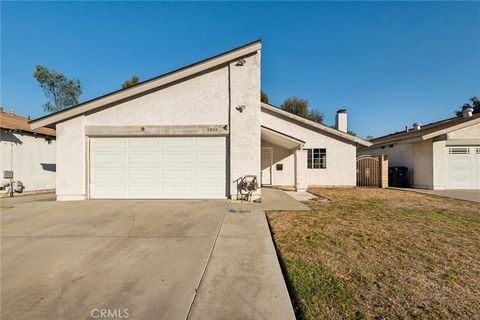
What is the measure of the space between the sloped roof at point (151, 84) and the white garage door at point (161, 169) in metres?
1.66

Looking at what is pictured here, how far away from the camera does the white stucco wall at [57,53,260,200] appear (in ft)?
29.7

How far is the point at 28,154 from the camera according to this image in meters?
12.6

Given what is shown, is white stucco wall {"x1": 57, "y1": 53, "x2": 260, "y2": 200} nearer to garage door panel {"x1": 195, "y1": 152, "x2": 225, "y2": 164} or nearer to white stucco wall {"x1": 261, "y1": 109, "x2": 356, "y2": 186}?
garage door panel {"x1": 195, "y1": 152, "x2": 225, "y2": 164}

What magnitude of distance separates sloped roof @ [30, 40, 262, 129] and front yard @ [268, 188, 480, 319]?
626 centimetres

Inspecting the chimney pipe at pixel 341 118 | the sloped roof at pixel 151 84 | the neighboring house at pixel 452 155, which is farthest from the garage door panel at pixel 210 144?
the chimney pipe at pixel 341 118

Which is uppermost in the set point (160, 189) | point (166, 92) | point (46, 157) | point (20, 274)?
point (166, 92)

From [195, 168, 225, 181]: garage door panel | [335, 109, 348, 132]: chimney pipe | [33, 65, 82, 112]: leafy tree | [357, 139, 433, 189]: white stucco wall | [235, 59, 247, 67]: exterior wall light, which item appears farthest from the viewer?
[33, 65, 82, 112]: leafy tree

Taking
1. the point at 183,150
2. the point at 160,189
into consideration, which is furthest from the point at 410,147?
the point at 160,189

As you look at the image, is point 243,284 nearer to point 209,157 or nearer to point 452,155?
point 209,157

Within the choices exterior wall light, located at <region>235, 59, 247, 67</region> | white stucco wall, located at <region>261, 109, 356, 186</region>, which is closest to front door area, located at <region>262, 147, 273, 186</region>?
white stucco wall, located at <region>261, 109, 356, 186</region>

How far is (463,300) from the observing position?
2.67 meters

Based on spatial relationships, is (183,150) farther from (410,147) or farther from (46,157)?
(410,147)

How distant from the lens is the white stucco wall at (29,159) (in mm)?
11586

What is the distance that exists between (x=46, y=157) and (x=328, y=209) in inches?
623
